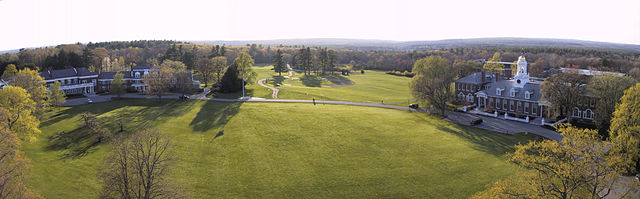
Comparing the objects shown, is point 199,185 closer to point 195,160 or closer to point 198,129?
point 195,160

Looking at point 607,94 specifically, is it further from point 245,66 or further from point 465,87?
point 245,66

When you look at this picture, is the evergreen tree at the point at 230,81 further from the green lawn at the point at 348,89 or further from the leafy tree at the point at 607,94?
the leafy tree at the point at 607,94

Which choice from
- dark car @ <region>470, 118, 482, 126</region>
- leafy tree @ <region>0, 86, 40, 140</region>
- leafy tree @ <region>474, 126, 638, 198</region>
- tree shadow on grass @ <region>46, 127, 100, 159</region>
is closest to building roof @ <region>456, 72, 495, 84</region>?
dark car @ <region>470, 118, 482, 126</region>

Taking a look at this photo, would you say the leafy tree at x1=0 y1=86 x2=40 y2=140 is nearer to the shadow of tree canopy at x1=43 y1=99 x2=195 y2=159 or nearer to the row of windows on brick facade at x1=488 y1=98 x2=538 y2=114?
the shadow of tree canopy at x1=43 y1=99 x2=195 y2=159

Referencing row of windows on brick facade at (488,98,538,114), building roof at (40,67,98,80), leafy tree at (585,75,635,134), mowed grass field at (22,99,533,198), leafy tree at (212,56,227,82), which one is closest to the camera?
mowed grass field at (22,99,533,198)

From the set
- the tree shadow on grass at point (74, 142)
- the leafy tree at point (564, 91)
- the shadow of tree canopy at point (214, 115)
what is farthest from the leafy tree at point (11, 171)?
the leafy tree at point (564, 91)

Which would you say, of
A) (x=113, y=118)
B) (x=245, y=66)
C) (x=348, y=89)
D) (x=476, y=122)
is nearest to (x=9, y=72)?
(x=113, y=118)

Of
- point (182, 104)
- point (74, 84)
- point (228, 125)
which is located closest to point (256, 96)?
point (182, 104)
